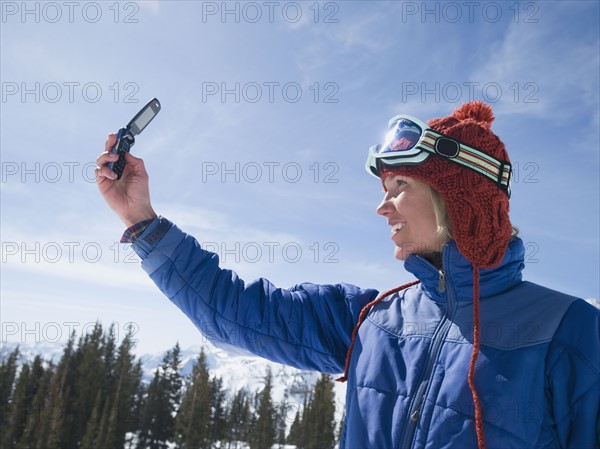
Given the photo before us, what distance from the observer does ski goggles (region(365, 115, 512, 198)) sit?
266 centimetres

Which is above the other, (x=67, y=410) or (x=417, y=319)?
(x=417, y=319)

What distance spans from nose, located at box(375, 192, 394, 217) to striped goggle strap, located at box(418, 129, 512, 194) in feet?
1.30

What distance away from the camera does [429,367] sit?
229cm

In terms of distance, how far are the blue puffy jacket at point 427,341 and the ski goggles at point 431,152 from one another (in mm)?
471

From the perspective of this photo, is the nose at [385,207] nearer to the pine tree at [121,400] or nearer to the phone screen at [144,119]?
the phone screen at [144,119]

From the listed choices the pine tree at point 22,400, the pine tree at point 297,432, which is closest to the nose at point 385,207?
the pine tree at point 22,400

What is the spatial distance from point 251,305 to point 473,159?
170cm

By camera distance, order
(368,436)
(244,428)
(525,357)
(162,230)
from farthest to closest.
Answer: (244,428) < (162,230) < (368,436) < (525,357)

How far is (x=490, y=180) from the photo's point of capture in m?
2.65

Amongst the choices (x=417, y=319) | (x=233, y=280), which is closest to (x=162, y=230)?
(x=233, y=280)

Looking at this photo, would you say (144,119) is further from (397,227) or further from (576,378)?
(576,378)

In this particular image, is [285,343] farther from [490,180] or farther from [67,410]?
[67,410]

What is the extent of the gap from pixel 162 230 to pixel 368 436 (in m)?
1.77

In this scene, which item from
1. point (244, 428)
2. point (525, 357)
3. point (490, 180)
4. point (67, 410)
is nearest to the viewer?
point (525, 357)
